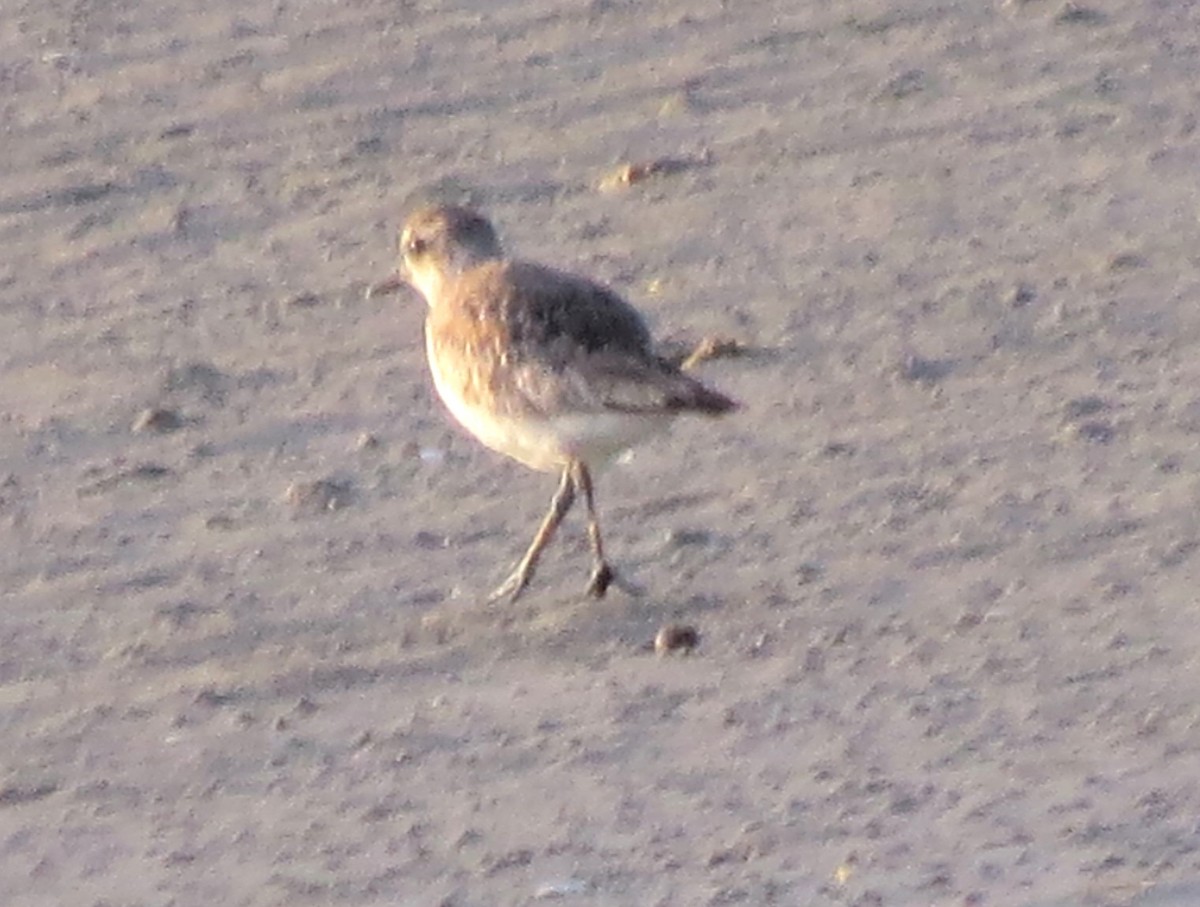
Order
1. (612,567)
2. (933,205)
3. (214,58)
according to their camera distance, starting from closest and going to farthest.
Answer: (612,567) → (933,205) → (214,58)

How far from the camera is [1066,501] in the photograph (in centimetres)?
830

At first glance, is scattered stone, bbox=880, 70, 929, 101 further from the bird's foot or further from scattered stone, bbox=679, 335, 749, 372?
the bird's foot

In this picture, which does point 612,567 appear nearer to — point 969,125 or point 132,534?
point 132,534

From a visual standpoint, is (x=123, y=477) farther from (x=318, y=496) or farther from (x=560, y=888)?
(x=560, y=888)

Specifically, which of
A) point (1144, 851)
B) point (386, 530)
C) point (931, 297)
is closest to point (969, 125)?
point (931, 297)

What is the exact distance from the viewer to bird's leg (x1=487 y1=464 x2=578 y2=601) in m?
8.03

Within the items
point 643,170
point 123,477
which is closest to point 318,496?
point 123,477

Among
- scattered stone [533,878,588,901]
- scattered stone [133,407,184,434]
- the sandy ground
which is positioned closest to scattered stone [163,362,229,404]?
the sandy ground

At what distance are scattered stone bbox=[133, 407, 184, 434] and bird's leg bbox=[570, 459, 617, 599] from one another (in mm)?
1482

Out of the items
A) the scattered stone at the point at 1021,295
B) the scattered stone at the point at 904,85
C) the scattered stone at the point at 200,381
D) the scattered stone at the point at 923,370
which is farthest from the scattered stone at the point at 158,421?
the scattered stone at the point at 904,85

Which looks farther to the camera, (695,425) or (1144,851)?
(695,425)

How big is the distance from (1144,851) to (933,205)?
13.5 ft

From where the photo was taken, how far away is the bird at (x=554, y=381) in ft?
25.4

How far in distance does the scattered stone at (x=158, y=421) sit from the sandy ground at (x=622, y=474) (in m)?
0.01
